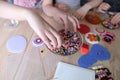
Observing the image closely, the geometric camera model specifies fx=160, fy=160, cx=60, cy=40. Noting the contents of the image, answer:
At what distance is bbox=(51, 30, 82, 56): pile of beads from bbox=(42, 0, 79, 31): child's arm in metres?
0.03

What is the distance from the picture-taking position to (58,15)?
725 mm

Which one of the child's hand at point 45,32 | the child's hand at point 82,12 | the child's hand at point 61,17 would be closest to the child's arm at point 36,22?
the child's hand at point 45,32

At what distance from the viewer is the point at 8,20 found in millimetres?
745

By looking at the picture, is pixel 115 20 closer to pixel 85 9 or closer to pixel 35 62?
pixel 85 9

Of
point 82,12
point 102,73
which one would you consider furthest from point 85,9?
point 102,73

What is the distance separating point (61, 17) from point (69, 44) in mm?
141

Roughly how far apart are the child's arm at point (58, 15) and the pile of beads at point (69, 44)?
35mm

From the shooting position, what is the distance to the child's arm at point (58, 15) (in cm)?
68

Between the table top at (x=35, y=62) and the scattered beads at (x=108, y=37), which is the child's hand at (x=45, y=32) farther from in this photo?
the scattered beads at (x=108, y=37)

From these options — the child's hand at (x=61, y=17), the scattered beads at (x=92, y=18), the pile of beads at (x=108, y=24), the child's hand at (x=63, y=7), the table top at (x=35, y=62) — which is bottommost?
the table top at (x=35, y=62)

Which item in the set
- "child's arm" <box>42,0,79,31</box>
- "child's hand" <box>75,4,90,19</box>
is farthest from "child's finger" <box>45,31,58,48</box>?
"child's hand" <box>75,4,90,19</box>

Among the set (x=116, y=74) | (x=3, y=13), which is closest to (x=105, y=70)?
(x=116, y=74)

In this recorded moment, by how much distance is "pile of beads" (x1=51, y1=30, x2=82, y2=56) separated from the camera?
613 millimetres

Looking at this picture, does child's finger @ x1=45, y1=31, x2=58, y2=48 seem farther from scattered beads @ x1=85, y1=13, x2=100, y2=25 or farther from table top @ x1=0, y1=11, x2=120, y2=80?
scattered beads @ x1=85, y1=13, x2=100, y2=25
